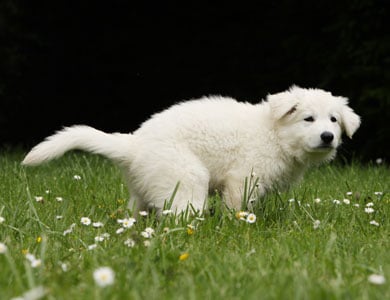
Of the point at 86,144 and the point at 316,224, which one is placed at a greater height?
the point at 86,144

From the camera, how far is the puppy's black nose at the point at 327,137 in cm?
435

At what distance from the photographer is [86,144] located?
3.99 metres

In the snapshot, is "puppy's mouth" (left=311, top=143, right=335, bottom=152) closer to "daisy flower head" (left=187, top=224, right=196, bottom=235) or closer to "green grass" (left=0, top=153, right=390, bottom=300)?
"green grass" (left=0, top=153, right=390, bottom=300)

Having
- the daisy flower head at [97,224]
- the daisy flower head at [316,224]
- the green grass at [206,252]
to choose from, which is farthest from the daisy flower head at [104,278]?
the daisy flower head at [316,224]

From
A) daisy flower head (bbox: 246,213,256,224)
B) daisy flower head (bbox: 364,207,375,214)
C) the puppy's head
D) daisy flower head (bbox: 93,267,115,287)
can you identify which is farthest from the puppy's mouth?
daisy flower head (bbox: 93,267,115,287)

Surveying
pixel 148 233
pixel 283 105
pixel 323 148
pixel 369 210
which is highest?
pixel 283 105

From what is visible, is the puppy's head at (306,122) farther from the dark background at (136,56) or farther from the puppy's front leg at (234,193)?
the dark background at (136,56)

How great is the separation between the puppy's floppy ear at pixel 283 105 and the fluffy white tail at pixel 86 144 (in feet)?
3.22

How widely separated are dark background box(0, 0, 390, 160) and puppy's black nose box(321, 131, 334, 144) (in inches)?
222

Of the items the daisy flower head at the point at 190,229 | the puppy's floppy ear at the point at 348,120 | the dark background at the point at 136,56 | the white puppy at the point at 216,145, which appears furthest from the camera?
the dark background at the point at 136,56

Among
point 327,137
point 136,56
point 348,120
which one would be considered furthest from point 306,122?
point 136,56

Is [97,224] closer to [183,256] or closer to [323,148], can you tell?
[183,256]

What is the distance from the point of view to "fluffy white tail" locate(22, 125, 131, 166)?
3820 mm

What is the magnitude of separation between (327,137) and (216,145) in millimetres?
750
